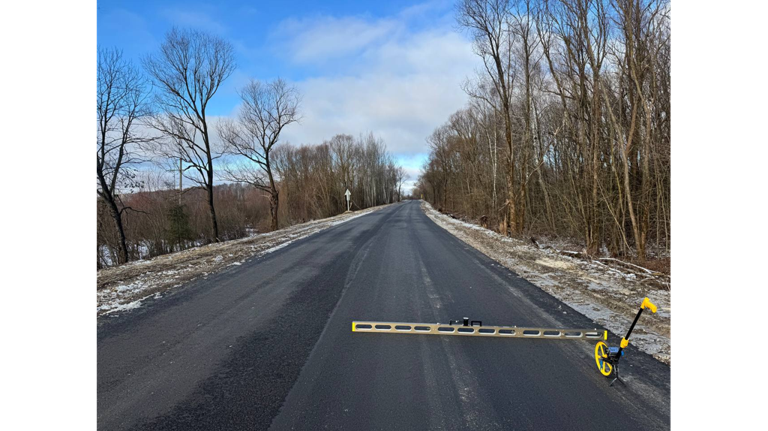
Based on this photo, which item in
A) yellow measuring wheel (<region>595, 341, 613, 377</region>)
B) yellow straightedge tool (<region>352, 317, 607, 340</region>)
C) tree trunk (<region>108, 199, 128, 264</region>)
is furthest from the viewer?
tree trunk (<region>108, 199, 128, 264</region>)

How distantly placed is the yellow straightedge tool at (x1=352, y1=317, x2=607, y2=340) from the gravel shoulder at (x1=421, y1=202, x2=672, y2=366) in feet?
1.55

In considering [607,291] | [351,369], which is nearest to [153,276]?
[351,369]

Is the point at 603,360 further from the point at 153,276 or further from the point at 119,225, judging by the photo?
the point at 119,225

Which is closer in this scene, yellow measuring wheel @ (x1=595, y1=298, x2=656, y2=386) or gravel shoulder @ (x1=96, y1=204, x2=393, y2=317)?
yellow measuring wheel @ (x1=595, y1=298, x2=656, y2=386)

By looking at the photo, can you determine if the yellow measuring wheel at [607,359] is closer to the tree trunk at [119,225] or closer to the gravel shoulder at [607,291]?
the gravel shoulder at [607,291]

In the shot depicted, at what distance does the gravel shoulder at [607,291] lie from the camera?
368cm

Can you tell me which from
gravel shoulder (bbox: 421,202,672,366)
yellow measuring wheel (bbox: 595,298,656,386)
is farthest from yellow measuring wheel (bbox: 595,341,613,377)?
gravel shoulder (bbox: 421,202,672,366)

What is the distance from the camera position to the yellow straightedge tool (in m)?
3.68

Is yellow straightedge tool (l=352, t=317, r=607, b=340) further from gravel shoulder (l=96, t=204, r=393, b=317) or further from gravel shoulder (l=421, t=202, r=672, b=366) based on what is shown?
gravel shoulder (l=96, t=204, r=393, b=317)
